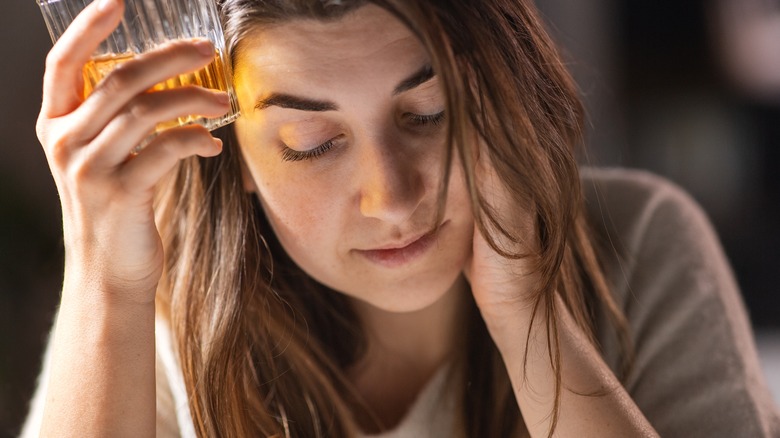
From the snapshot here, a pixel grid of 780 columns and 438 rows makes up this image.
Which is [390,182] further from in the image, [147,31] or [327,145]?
[147,31]

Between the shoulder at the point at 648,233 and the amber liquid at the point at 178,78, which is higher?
the amber liquid at the point at 178,78

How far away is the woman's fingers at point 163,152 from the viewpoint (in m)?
0.77

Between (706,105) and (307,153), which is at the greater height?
(706,105)

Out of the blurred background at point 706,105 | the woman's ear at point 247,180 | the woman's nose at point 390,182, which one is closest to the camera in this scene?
the woman's nose at point 390,182

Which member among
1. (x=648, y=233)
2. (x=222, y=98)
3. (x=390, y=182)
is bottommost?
(x=648, y=233)

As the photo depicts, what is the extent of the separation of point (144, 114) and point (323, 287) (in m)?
0.49

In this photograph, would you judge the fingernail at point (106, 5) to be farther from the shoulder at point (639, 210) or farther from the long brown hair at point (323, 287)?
the shoulder at point (639, 210)

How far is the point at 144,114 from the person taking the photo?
2.42 feet

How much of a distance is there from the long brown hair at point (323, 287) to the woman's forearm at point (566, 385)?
0.02 m

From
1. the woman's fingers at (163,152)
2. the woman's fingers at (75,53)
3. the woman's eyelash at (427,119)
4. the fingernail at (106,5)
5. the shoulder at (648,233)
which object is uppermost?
the fingernail at (106,5)

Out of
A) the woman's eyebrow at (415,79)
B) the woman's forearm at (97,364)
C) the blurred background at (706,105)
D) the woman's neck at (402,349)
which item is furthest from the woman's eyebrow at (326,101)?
the blurred background at (706,105)

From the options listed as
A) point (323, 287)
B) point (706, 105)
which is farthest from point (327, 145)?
point (706, 105)

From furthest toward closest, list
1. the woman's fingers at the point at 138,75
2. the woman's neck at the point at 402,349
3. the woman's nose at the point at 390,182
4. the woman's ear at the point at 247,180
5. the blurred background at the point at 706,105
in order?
the blurred background at the point at 706,105 → the woman's neck at the point at 402,349 → the woman's ear at the point at 247,180 → the woman's nose at the point at 390,182 → the woman's fingers at the point at 138,75

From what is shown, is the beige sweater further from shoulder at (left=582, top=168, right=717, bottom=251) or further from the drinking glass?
the drinking glass
